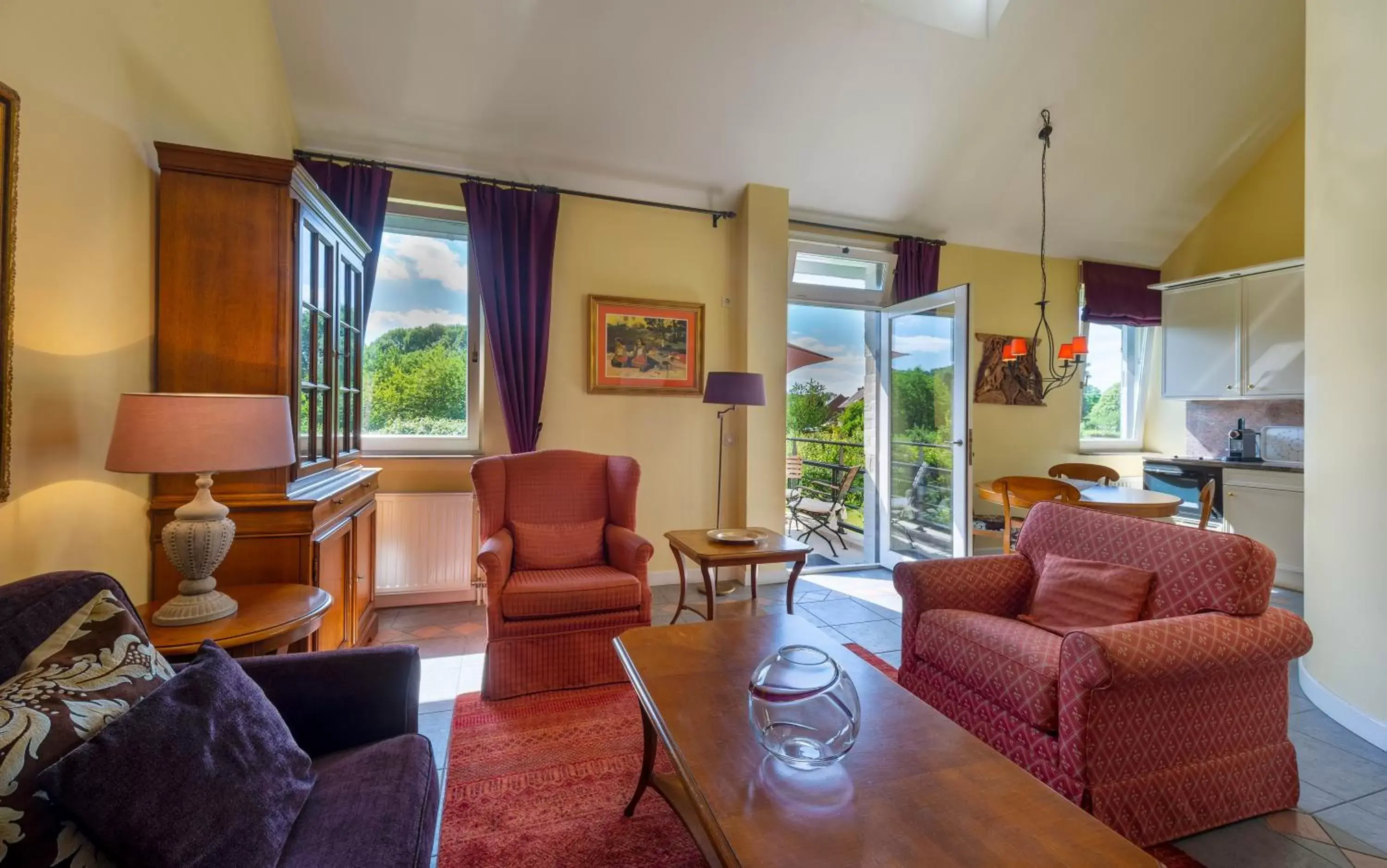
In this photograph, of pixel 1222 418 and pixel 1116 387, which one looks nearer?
pixel 1222 418

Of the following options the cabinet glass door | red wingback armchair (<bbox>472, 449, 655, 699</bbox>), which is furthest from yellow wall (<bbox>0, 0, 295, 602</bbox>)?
red wingback armchair (<bbox>472, 449, 655, 699</bbox>)

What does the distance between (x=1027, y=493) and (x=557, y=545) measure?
2.79m

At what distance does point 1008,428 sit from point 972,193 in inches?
77.0

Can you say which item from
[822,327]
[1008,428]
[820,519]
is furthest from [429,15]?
[1008,428]

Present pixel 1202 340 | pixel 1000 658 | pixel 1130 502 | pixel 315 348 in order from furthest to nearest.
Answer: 1. pixel 1202 340
2. pixel 1130 502
3. pixel 315 348
4. pixel 1000 658

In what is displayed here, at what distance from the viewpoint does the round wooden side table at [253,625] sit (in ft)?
5.21

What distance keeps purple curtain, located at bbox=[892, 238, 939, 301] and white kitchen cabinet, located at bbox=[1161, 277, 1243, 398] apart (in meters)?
2.22

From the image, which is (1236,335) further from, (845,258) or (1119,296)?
(845,258)

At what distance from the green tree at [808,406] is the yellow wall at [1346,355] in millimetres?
3979

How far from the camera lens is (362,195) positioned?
3.43m

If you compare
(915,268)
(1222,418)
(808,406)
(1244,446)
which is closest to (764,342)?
(915,268)

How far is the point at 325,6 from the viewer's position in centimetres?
294

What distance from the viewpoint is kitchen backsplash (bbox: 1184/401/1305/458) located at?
4.55 metres

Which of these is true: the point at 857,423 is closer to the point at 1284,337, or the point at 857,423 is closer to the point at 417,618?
the point at 1284,337
